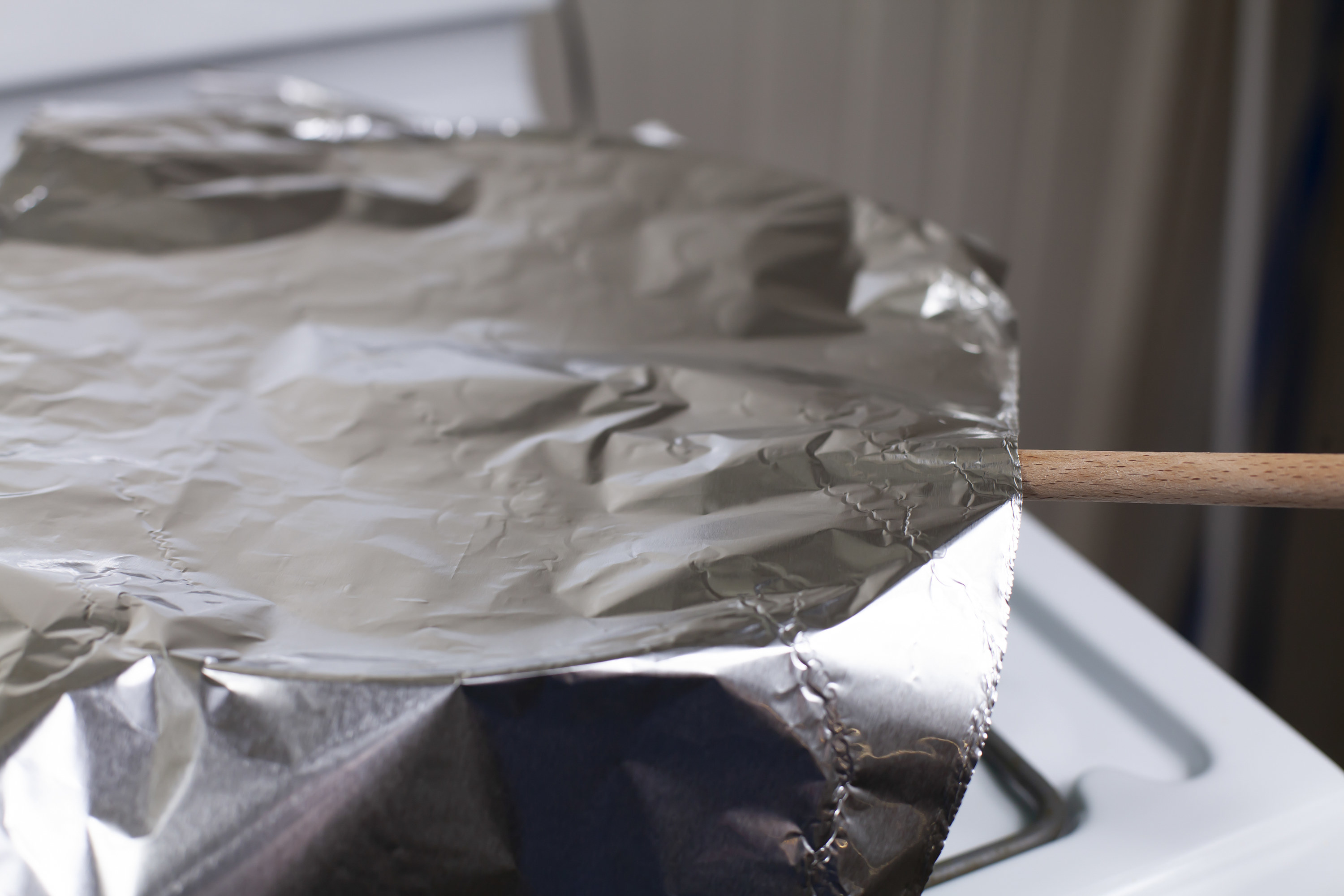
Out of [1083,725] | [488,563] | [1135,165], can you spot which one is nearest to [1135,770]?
[1083,725]

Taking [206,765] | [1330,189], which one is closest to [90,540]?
[206,765]

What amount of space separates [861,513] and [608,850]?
0.11 m

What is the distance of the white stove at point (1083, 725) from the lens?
0.33 metres

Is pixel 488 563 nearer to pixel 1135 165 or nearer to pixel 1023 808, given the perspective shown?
pixel 1023 808

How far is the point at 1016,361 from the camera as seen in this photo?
0.38m

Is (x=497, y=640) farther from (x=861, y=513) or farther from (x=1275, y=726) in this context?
(x=1275, y=726)

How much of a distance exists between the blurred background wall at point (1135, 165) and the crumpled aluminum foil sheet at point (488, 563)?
18.8 inches

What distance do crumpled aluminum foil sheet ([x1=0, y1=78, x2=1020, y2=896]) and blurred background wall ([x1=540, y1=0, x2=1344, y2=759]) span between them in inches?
18.8

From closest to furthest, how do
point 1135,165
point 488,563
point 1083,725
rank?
point 488,563 → point 1083,725 → point 1135,165

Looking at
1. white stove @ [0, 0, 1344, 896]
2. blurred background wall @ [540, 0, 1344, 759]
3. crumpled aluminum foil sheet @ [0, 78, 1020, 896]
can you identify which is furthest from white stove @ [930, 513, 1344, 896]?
blurred background wall @ [540, 0, 1344, 759]

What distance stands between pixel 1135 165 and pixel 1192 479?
0.71m

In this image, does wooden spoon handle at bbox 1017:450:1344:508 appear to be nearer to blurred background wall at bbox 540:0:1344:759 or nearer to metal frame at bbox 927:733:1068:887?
metal frame at bbox 927:733:1068:887

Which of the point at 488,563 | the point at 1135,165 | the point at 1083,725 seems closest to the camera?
the point at 488,563

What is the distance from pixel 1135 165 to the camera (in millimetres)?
895
